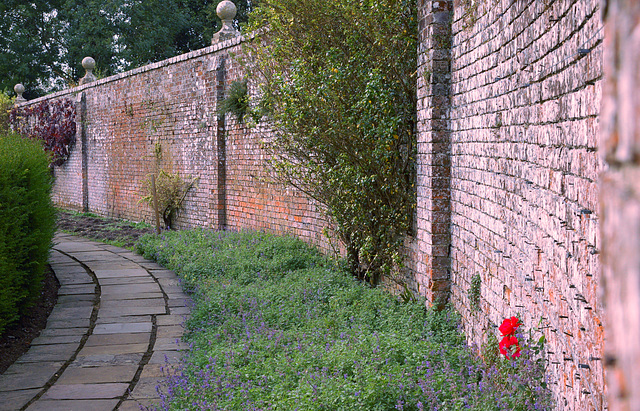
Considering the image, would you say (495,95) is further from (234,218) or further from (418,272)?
(234,218)

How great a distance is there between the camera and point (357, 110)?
543 cm

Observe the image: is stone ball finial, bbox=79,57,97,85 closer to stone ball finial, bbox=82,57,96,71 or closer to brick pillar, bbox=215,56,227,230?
stone ball finial, bbox=82,57,96,71

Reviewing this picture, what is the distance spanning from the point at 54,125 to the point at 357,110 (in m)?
14.4

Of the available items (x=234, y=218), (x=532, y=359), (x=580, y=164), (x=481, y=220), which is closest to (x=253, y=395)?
(x=532, y=359)

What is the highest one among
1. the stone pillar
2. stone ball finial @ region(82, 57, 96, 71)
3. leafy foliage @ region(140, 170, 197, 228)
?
stone ball finial @ region(82, 57, 96, 71)

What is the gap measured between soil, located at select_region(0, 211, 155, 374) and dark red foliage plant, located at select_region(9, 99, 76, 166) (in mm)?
3419

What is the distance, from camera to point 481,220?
374cm

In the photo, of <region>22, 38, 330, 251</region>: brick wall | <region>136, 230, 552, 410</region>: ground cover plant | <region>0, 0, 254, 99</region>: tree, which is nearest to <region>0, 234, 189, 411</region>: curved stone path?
<region>136, 230, 552, 410</region>: ground cover plant

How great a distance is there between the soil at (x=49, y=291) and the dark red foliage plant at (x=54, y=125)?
3419 millimetres

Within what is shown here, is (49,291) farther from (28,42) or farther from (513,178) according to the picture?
(28,42)

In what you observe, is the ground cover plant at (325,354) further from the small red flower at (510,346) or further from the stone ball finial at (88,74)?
the stone ball finial at (88,74)

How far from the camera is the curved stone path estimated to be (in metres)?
3.85

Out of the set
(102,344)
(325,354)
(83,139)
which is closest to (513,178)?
(325,354)

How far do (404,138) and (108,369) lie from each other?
10.0 feet
